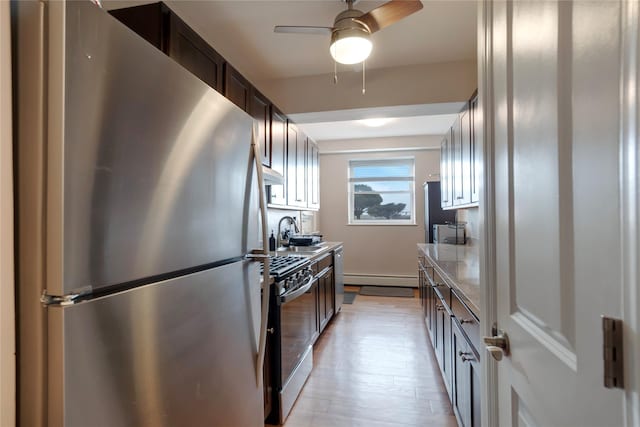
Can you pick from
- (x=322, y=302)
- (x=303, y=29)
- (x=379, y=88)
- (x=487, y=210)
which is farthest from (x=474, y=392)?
(x=379, y=88)

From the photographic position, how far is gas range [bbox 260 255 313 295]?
1907 millimetres

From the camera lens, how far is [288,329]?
2059mm

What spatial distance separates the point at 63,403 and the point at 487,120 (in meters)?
1.31

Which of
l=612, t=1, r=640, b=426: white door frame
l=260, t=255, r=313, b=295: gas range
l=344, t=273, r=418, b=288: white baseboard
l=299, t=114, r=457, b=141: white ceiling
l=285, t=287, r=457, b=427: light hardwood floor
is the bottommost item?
l=285, t=287, r=457, b=427: light hardwood floor

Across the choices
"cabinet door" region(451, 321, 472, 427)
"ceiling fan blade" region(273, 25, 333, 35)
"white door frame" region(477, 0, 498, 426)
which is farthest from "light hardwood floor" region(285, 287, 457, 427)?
"ceiling fan blade" region(273, 25, 333, 35)

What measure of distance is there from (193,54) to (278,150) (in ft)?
4.36

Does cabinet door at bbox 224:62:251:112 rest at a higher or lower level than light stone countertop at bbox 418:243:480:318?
higher

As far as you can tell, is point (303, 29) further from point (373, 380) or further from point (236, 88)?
point (373, 380)

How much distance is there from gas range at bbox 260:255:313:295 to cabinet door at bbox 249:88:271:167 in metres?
0.92

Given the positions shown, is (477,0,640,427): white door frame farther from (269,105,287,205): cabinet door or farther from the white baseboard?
the white baseboard

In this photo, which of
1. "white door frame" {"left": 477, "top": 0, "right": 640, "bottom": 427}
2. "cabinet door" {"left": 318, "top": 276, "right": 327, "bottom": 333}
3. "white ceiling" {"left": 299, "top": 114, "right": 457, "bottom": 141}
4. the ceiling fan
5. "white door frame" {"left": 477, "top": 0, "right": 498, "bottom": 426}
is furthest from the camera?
"white ceiling" {"left": 299, "top": 114, "right": 457, "bottom": 141}

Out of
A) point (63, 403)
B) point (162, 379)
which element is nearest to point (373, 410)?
point (162, 379)

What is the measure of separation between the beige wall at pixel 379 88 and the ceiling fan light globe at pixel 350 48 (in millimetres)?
914

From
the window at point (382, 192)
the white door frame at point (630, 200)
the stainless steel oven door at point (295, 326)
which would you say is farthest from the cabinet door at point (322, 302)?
the window at point (382, 192)
